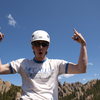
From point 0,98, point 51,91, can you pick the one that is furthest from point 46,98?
point 0,98

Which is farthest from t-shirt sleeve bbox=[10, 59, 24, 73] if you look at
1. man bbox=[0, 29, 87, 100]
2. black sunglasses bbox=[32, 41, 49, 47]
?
black sunglasses bbox=[32, 41, 49, 47]

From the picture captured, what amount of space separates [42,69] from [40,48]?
0.60 m

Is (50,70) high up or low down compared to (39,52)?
down

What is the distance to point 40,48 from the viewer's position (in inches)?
252

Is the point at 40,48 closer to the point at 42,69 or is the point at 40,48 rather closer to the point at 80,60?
the point at 42,69

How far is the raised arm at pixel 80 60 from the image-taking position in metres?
6.24

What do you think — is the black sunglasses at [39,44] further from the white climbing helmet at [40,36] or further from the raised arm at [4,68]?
the raised arm at [4,68]

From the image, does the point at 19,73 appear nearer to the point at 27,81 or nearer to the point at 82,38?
the point at 27,81

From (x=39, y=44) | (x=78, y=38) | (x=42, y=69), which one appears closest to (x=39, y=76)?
(x=42, y=69)

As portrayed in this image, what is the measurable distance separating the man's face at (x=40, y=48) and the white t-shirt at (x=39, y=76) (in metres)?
0.22

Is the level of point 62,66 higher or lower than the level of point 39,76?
higher

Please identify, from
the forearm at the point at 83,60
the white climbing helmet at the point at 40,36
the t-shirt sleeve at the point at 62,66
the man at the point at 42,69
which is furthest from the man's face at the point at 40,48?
the forearm at the point at 83,60

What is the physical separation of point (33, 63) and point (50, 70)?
535mm

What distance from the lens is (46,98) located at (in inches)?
239
